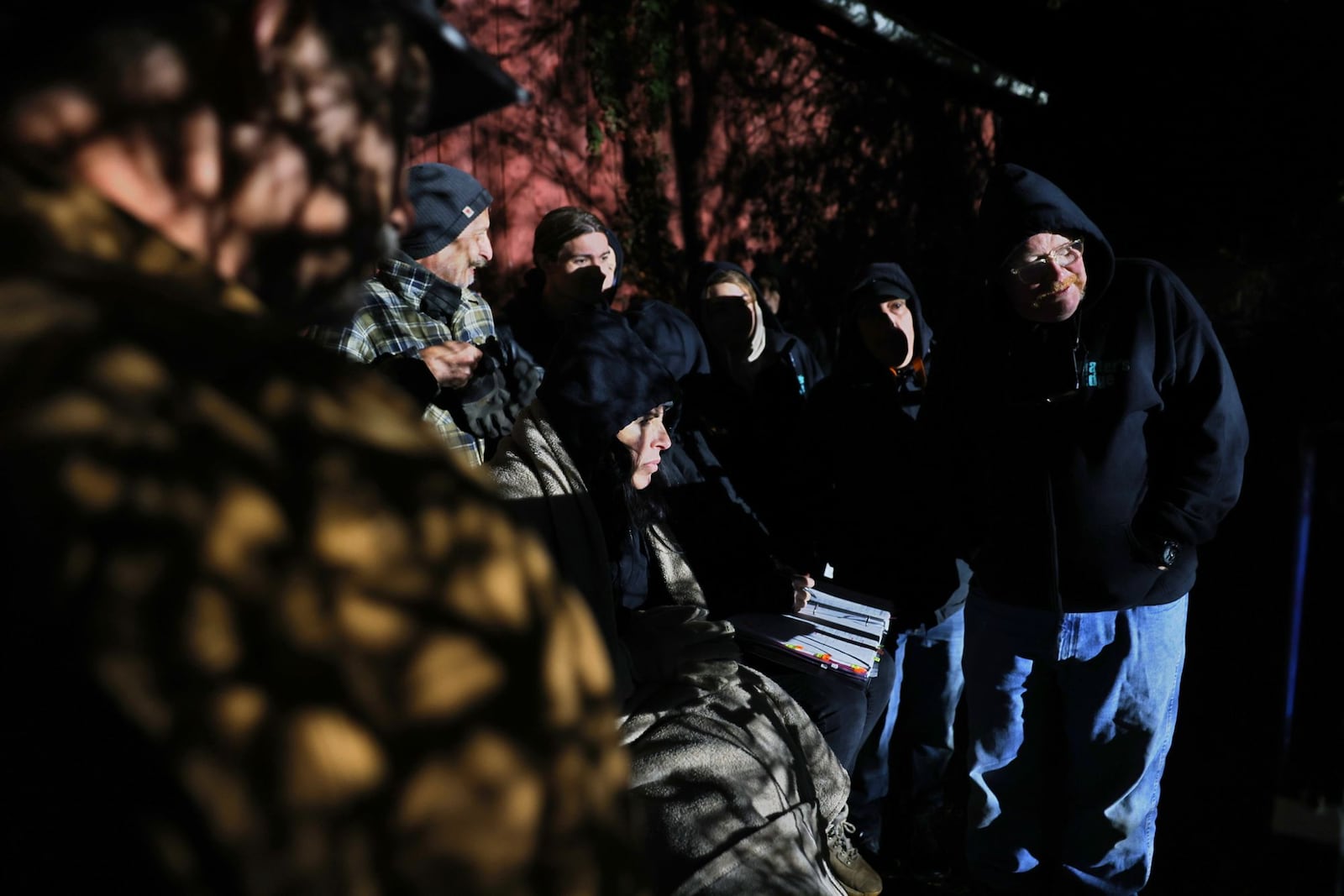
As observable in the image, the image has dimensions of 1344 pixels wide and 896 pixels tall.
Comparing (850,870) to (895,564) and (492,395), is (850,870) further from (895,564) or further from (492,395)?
(492,395)

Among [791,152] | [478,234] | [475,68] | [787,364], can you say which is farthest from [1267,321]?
[475,68]

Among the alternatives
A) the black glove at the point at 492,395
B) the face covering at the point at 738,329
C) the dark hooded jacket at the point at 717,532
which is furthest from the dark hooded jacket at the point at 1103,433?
the black glove at the point at 492,395

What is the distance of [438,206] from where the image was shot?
135 inches

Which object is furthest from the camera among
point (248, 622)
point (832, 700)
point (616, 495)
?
point (832, 700)

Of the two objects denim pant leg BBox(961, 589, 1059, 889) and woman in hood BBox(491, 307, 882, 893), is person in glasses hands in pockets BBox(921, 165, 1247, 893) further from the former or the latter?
woman in hood BBox(491, 307, 882, 893)

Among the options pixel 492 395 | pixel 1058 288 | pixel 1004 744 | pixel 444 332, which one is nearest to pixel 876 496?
pixel 1004 744

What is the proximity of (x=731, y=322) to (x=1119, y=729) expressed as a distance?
2.46 m

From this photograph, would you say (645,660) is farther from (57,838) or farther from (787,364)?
(57,838)

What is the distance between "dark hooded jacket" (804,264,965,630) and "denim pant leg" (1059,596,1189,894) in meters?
0.77

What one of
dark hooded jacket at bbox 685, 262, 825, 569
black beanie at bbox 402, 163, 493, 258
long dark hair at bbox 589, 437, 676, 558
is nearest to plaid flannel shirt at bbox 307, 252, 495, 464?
black beanie at bbox 402, 163, 493, 258

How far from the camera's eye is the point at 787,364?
476cm

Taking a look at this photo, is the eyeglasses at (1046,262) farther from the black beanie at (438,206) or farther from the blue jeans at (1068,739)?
the black beanie at (438,206)

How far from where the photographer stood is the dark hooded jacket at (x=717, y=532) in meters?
3.70

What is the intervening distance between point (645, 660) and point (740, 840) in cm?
80
